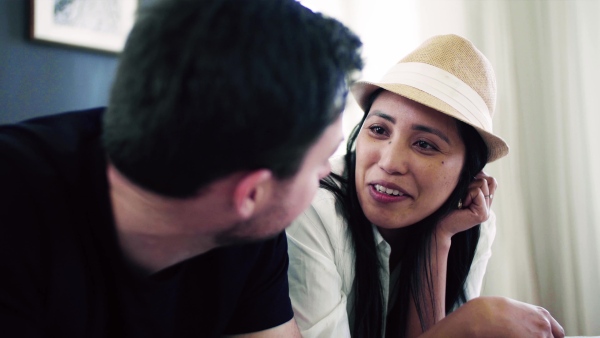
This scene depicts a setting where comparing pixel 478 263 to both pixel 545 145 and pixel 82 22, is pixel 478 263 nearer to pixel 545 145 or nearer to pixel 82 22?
pixel 545 145

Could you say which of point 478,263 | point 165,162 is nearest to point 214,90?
point 165,162

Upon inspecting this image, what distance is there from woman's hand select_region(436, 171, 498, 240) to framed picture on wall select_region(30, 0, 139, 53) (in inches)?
41.4

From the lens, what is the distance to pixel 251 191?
70 cm

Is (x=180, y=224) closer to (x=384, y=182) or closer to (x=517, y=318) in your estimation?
(x=384, y=182)

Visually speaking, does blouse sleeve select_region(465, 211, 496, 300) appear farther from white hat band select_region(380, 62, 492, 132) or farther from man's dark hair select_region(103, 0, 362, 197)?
man's dark hair select_region(103, 0, 362, 197)

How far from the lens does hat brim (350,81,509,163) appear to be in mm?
1152

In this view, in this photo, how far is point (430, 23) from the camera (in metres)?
2.13

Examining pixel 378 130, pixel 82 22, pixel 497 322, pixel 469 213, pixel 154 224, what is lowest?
pixel 497 322

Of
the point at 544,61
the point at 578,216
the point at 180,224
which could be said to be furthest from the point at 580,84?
the point at 180,224

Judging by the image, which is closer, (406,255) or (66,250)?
(66,250)

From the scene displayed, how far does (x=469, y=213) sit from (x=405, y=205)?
242 millimetres

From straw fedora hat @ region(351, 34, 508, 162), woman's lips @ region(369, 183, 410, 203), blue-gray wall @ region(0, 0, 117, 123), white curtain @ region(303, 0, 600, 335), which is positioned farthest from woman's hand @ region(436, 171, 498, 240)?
blue-gray wall @ region(0, 0, 117, 123)

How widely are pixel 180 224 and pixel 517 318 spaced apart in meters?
0.80

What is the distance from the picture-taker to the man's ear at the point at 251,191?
26.7 inches
